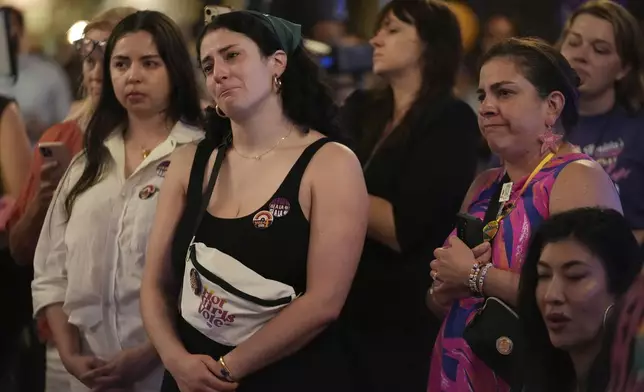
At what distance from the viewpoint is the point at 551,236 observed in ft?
5.20

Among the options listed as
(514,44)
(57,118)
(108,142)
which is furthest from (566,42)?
(57,118)

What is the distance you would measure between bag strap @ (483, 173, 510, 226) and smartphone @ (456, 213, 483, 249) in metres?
0.03

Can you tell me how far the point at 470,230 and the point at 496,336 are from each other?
0.30 m

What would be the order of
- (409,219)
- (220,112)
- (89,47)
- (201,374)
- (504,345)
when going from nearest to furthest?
(504,345)
(201,374)
(220,112)
(409,219)
(89,47)

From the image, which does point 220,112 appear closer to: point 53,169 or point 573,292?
point 53,169

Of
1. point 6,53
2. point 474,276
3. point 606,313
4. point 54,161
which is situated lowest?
point 54,161

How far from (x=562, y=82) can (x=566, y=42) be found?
101 cm

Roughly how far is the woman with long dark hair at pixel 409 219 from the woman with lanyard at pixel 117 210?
0.59m

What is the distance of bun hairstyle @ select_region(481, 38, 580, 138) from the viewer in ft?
7.38

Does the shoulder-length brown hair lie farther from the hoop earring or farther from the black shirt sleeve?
the hoop earring

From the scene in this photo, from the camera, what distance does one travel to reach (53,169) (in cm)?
298

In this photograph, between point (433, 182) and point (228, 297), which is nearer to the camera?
point (228, 297)

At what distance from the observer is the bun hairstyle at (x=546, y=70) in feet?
7.38

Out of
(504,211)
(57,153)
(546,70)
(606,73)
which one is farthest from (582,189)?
(57,153)
